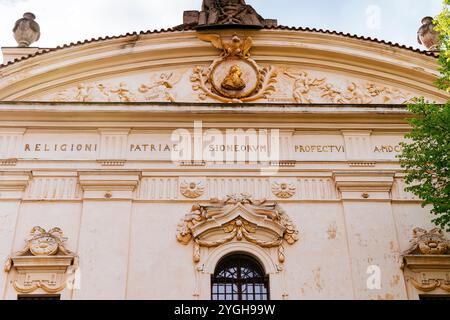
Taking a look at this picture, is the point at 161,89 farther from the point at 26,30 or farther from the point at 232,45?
the point at 26,30

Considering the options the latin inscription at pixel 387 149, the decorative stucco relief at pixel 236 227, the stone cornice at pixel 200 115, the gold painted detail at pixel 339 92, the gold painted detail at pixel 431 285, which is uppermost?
the gold painted detail at pixel 339 92

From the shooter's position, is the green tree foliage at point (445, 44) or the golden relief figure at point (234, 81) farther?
the golden relief figure at point (234, 81)

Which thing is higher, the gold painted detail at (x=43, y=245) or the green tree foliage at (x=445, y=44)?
the green tree foliage at (x=445, y=44)

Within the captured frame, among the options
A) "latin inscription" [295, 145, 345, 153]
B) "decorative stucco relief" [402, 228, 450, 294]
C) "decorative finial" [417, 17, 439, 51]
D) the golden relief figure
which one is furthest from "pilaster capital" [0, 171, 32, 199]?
"decorative finial" [417, 17, 439, 51]

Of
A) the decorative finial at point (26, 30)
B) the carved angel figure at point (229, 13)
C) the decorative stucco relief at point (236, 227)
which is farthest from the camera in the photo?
the decorative finial at point (26, 30)

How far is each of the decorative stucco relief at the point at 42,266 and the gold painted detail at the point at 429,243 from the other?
23.8ft

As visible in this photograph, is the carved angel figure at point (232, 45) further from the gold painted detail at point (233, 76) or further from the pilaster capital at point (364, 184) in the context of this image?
the pilaster capital at point (364, 184)

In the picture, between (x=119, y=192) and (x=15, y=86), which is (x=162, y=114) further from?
(x=15, y=86)

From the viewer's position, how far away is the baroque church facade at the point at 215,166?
14.1 metres

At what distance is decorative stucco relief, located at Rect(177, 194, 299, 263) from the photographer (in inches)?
568

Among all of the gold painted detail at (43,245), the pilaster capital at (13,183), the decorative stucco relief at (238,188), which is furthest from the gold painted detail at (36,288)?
the decorative stucco relief at (238,188)

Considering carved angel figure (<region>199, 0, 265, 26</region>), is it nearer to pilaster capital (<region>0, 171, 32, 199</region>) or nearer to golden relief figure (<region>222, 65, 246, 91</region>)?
golden relief figure (<region>222, 65, 246, 91</region>)

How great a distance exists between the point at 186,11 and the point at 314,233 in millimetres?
7339

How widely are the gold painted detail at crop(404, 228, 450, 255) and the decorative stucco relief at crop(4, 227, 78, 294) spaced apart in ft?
23.8
